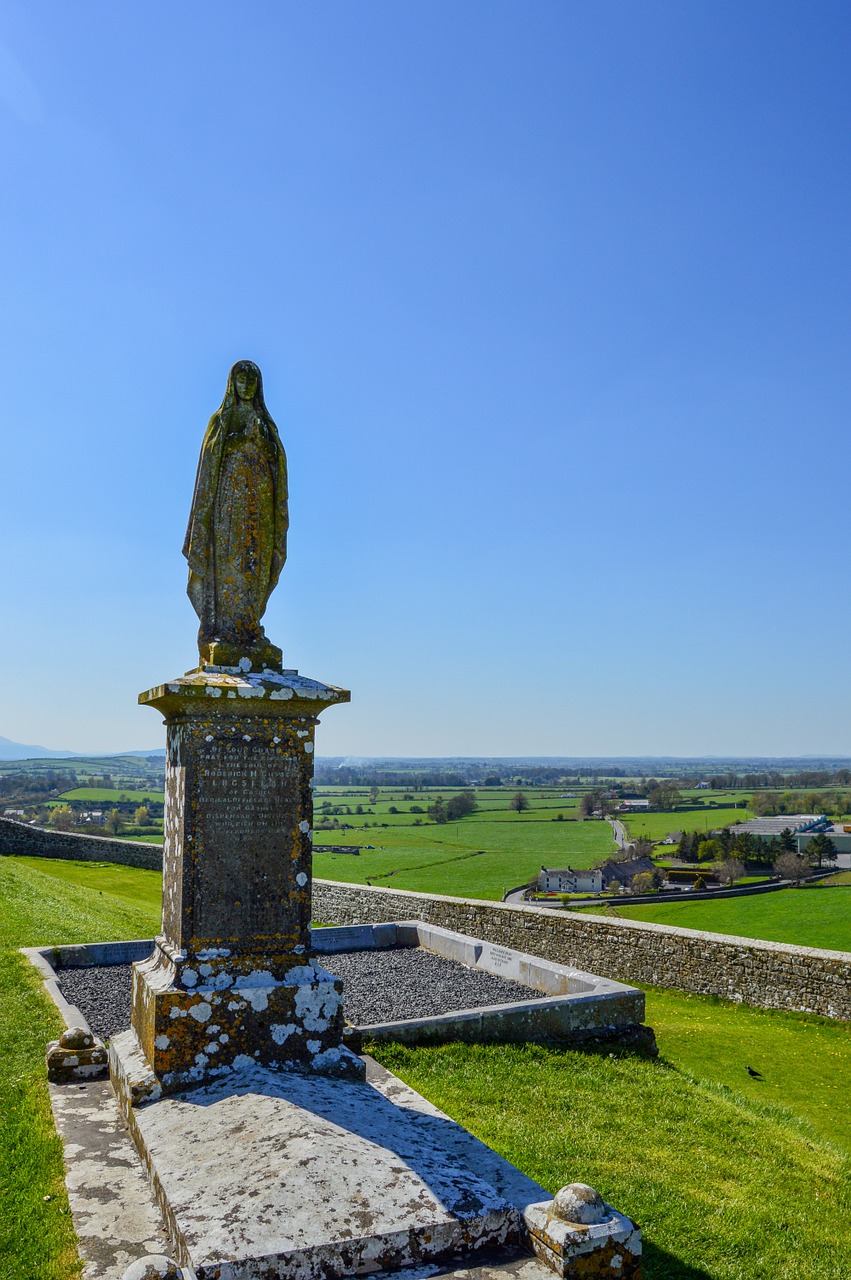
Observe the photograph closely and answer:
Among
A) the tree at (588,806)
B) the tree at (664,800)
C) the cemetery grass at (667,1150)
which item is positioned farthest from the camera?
the tree at (664,800)

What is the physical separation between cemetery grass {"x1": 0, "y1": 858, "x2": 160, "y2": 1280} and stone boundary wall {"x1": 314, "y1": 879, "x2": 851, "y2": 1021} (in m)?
5.90

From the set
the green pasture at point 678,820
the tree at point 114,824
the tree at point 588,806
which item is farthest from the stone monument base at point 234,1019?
the tree at point 588,806

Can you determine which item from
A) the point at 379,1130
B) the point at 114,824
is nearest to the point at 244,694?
the point at 379,1130

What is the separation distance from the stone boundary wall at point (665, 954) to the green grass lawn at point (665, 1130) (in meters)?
0.33

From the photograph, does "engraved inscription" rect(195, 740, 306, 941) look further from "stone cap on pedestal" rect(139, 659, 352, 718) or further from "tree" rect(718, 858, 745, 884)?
"tree" rect(718, 858, 745, 884)

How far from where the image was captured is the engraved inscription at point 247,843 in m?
6.04

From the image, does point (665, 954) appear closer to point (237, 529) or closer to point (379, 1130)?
point (379, 1130)

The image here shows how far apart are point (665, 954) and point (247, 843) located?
940cm

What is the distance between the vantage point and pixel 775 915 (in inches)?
719

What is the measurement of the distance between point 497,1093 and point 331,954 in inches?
274

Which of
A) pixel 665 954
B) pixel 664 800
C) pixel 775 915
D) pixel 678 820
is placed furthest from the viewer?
pixel 664 800

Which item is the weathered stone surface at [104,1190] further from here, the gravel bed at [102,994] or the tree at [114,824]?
the tree at [114,824]

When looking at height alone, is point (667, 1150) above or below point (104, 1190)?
below

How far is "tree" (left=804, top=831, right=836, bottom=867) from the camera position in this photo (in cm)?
3308
